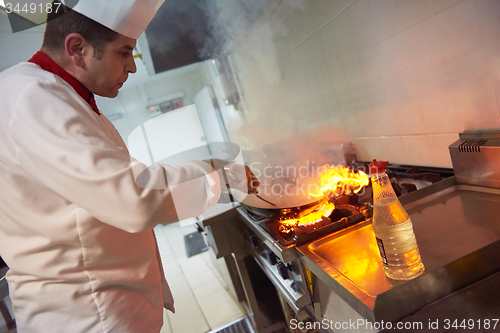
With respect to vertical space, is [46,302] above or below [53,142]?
below

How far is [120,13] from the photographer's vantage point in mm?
951

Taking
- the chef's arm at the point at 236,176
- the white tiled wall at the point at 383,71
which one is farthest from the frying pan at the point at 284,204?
the white tiled wall at the point at 383,71

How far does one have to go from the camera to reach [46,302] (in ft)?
3.06

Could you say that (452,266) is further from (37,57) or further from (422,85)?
(37,57)

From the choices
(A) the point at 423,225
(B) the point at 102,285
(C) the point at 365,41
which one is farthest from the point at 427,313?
(C) the point at 365,41

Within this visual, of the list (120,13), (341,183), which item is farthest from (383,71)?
(120,13)

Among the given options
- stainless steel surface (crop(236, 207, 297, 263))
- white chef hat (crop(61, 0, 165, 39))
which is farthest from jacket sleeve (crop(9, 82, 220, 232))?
stainless steel surface (crop(236, 207, 297, 263))

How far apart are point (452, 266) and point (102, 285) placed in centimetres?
93

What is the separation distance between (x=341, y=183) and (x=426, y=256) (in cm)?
62

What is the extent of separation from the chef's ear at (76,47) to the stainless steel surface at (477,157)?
1308mm

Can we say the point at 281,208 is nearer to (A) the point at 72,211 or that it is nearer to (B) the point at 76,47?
(A) the point at 72,211

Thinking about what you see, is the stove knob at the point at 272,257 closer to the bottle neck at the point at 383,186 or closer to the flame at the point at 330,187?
the flame at the point at 330,187

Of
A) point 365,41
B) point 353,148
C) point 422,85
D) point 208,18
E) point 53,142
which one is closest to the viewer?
point 53,142

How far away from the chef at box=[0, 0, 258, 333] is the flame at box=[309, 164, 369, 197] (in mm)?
681
